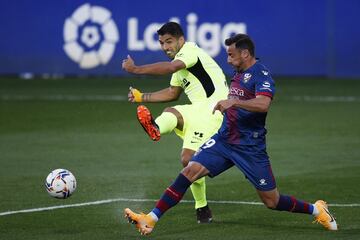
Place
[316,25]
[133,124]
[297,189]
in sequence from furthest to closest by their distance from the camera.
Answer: [316,25] → [133,124] → [297,189]

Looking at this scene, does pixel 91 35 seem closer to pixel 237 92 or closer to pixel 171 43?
pixel 171 43

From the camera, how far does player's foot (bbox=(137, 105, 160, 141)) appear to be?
37.1 feet

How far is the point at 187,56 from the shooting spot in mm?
11414

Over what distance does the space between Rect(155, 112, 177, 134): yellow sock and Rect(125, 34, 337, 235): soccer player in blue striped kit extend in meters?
1.05

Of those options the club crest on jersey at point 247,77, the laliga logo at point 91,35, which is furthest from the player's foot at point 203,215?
the laliga logo at point 91,35

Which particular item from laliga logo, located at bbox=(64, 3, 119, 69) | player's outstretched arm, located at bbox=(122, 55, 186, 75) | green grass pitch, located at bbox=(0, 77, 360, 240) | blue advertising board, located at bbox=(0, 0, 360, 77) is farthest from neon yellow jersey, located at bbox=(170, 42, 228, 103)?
laliga logo, located at bbox=(64, 3, 119, 69)

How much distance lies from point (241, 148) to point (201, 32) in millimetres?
19280

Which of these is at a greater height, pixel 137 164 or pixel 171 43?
pixel 171 43

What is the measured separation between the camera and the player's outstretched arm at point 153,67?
10695mm

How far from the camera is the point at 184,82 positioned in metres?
11.9

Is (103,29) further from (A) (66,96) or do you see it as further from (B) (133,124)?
(B) (133,124)

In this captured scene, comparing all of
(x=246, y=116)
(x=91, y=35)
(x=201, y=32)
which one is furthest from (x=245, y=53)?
(x=91, y=35)

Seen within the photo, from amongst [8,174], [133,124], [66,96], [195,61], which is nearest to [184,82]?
[195,61]

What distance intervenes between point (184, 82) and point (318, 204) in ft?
7.38
